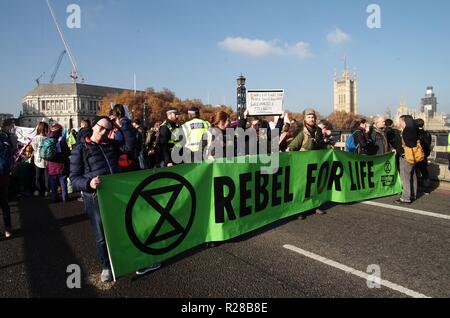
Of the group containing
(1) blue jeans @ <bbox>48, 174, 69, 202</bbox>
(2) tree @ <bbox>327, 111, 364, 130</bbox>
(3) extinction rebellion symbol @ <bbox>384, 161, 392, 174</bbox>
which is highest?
(2) tree @ <bbox>327, 111, 364, 130</bbox>

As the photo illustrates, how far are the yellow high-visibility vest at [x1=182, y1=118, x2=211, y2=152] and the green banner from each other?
52.4 inches

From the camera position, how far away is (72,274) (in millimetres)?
3957

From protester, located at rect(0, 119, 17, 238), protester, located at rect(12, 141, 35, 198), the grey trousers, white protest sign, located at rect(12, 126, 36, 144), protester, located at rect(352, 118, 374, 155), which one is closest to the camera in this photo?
protester, located at rect(0, 119, 17, 238)

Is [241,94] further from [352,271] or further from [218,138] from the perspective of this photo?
[352,271]

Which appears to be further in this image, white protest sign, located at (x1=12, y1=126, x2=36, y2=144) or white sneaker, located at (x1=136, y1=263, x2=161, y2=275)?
white protest sign, located at (x1=12, y1=126, x2=36, y2=144)

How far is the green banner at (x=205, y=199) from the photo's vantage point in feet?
12.2

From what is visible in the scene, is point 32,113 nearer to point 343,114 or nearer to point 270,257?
point 343,114

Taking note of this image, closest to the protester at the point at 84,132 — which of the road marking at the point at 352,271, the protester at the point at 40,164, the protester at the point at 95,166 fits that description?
A: the protester at the point at 95,166

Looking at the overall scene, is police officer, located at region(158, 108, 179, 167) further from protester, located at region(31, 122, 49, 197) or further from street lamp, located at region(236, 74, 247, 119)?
street lamp, located at region(236, 74, 247, 119)

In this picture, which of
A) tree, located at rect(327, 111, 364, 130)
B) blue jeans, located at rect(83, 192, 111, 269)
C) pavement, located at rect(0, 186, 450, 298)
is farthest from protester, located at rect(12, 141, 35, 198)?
tree, located at rect(327, 111, 364, 130)

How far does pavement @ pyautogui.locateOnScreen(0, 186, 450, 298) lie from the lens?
11.5ft

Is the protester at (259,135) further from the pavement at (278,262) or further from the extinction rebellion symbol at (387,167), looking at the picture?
the extinction rebellion symbol at (387,167)
